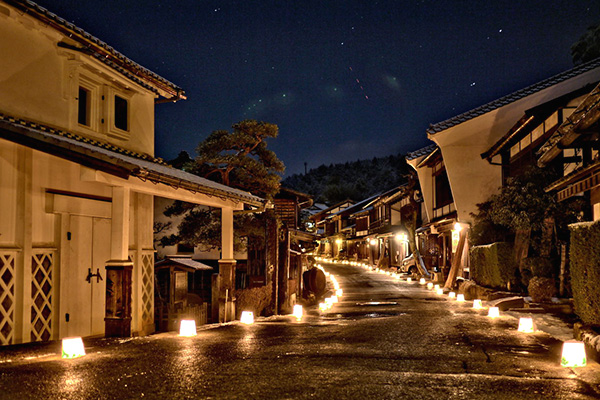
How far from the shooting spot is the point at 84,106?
12172 millimetres

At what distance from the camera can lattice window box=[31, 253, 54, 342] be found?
9812mm

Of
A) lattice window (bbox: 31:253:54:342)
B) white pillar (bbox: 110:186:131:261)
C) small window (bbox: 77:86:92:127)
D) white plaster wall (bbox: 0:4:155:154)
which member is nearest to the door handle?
lattice window (bbox: 31:253:54:342)

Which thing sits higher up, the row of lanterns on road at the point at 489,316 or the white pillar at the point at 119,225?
the white pillar at the point at 119,225

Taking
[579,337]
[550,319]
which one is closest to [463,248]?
[550,319]

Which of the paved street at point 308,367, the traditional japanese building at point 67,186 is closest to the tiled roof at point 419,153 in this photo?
the traditional japanese building at point 67,186

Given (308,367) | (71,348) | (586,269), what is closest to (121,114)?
(71,348)

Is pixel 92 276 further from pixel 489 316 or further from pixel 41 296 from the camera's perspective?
pixel 489 316

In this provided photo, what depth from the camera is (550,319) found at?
1305cm

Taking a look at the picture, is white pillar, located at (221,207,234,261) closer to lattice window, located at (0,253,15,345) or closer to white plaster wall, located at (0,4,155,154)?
white plaster wall, located at (0,4,155,154)

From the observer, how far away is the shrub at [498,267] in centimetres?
1819

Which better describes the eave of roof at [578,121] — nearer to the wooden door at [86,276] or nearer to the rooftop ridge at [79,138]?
the rooftop ridge at [79,138]

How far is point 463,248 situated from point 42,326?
67.1ft

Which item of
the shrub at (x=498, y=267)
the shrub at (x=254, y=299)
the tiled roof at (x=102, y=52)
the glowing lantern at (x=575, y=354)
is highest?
the tiled roof at (x=102, y=52)

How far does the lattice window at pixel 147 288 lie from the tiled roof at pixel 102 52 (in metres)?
4.90
